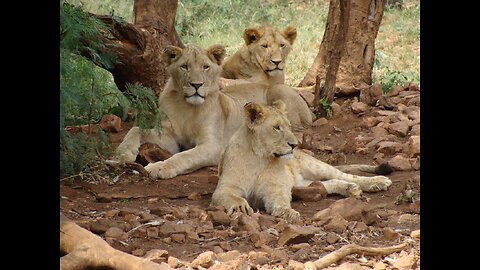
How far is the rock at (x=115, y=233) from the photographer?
186 inches

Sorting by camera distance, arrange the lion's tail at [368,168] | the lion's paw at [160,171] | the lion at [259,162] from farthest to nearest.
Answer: the lion's tail at [368,168], the lion's paw at [160,171], the lion at [259,162]

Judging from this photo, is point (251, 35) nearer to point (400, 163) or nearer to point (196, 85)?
point (196, 85)

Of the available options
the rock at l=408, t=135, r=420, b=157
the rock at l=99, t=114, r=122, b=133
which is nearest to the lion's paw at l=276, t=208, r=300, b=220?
the rock at l=408, t=135, r=420, b=157

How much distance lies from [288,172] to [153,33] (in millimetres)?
2708

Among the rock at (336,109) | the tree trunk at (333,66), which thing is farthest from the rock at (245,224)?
the rock at (336,109)

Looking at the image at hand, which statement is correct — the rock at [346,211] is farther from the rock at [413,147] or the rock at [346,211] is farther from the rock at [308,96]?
the rock at [308,96]

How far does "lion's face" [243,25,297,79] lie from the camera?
912 cm

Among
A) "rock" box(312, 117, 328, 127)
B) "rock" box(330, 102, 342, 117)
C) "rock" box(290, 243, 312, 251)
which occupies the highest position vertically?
"rock" box(330, 102, 342, 117)

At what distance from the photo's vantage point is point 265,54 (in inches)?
359

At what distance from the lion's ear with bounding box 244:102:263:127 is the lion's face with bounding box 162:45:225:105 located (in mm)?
1497

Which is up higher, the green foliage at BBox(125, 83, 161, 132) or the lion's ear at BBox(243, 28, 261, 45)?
the lion's ear at BBox(243, 28, 261, 45)

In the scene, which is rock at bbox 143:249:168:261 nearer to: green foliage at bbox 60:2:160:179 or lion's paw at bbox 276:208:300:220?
green foliage at bbox 60:2:160:179

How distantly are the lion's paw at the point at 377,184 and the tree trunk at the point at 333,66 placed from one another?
8.29 feet
